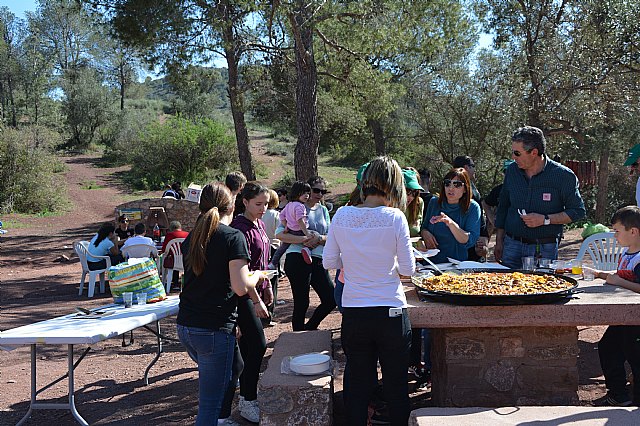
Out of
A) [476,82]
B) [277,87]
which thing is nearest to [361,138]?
[277,87]

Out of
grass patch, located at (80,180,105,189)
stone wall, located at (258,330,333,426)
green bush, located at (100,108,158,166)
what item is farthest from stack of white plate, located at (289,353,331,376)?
green bush, located at (100,108,158,166)

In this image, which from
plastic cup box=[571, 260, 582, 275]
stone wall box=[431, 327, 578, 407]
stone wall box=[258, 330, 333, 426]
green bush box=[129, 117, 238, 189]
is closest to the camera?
stone wall box=[258, 330, 333, 426]

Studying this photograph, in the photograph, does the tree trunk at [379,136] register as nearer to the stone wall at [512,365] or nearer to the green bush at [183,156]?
the green bush at [183,156]

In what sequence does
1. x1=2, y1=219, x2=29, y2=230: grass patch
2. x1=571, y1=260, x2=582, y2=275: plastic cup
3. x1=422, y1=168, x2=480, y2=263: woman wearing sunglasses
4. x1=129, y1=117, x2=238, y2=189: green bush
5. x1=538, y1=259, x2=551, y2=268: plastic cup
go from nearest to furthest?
x1=571, y1=260, x2=582, y2=275: plastic cup → x1=538, y1=259, x2=551, y2=268: plastic cup → x1=422, y1=168, x2=480, y2=263: woman wearing sunglasses → x1=2, y1=219, x2=29, y2=230: grass patch → x1=129, y1=117, x2=238, y2=189: green bush

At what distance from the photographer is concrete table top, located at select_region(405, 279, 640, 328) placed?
3.55 metres

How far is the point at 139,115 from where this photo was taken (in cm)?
4409

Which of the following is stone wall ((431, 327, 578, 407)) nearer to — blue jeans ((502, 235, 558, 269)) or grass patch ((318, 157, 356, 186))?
blue jeans ((502, 235, 558, 269))

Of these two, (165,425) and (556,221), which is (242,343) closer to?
(165,425)

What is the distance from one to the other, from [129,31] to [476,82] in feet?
30.3

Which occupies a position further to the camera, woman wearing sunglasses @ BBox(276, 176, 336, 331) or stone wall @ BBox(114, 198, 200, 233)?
stone wall @ BBox(114, 198, 200, 233)

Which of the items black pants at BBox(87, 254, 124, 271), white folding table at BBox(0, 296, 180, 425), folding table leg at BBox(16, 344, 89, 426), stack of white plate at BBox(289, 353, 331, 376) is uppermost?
white folding table at BBox(0, 296, 180, 425)

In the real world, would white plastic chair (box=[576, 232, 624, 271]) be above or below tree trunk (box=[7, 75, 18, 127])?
below

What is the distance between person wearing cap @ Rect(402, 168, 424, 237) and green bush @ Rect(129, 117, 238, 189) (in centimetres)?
2568

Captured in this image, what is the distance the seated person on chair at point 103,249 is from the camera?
1027 cm
